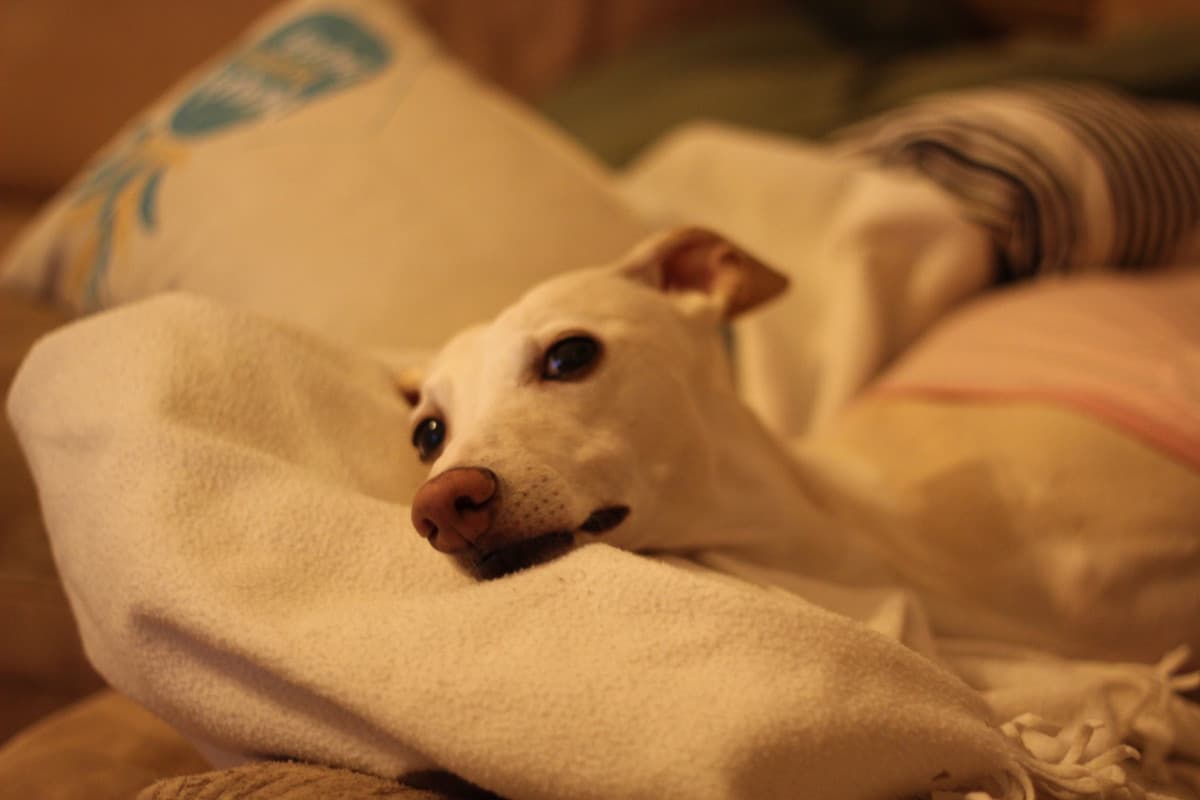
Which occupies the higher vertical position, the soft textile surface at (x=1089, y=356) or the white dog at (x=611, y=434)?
the white dog at (x=611, y=434)

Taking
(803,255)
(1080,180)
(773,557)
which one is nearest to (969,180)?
(1080,180)

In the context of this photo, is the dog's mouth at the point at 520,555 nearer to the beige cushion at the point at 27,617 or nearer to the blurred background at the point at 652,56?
the beige cushion at the point at 27,617

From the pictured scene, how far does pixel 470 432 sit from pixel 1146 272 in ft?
4.21

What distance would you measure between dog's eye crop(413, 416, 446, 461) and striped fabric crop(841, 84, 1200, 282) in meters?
1.06

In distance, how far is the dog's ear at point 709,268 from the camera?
1.12 meters

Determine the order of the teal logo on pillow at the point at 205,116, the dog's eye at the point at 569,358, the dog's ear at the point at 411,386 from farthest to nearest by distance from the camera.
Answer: the teal logo on pillow at the point at 205,116, the dog's ear at the point at 411,386, the dog's eye at the point at 569,358

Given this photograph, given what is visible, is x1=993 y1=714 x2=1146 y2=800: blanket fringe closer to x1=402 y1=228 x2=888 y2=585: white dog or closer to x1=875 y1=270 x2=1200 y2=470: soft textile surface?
x1=402 y1=228 x2=888 y2=585: white dog

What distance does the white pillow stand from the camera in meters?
1.33

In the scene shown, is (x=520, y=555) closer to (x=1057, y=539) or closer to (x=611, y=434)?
(x=611, y=434)

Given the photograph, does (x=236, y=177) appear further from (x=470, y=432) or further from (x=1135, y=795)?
(x=1135, y=795)

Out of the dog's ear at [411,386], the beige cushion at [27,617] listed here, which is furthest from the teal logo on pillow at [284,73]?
the dog's ear at [411,386]

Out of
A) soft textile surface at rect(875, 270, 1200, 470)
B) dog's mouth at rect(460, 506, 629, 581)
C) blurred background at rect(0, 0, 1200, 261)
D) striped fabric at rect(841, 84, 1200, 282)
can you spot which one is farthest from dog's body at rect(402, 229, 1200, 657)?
blurred background at rect(0, 0, 1200, 261)

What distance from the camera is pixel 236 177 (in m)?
1.43

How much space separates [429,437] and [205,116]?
2.66ft
